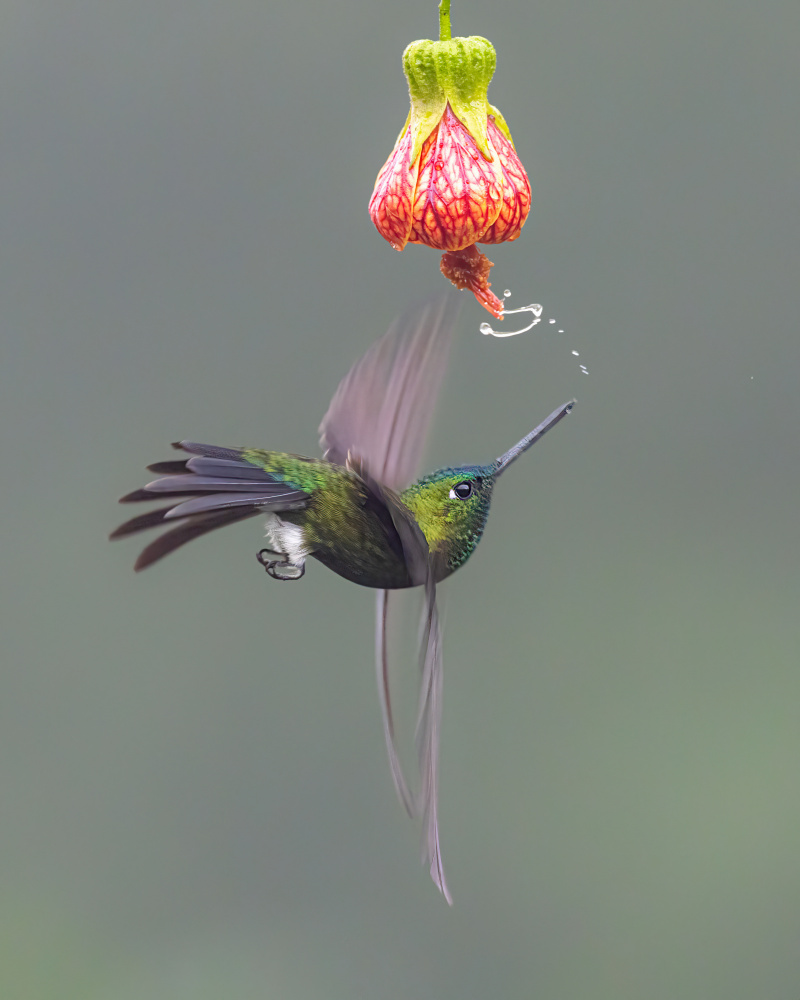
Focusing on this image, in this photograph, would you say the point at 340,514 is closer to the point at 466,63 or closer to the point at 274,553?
the point at 274,553

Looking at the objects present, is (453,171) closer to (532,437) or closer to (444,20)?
(444,20)

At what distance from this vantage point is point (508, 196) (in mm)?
878

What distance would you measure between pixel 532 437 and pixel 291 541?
224 mm

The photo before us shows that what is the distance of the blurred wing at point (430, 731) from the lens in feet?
A: 2.55

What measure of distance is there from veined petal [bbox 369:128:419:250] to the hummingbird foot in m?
0.29

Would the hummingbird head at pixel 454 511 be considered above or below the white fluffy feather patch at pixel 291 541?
above

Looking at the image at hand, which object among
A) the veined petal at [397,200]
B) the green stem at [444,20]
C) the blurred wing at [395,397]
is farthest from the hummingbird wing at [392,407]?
the green stem at [444,20]

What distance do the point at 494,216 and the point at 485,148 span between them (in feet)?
0.23

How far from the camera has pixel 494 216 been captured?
2.84 ft

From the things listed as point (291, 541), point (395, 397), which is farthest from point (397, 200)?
point (291, 541)

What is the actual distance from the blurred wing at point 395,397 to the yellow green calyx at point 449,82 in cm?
13

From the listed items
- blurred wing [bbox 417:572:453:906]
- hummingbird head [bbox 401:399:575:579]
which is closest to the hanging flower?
hummingbird head [bbox 401:399:575:579]

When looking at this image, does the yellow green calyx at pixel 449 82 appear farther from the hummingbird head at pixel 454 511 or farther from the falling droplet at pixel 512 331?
the hummingbird head at pixel 454 511

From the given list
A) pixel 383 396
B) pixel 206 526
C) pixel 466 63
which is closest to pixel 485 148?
pixel 466 63
